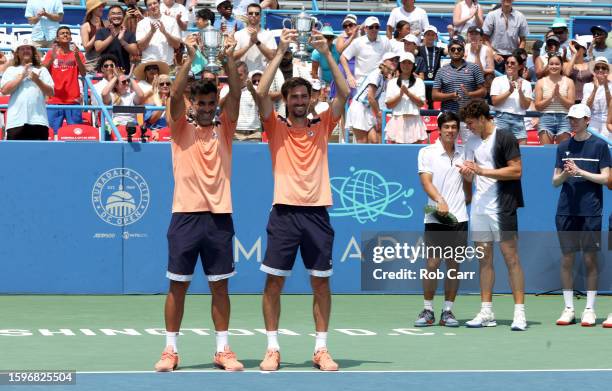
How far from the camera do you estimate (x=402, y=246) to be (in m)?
15.5

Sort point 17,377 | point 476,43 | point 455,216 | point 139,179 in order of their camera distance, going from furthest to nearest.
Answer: point 476,43, point 139,179, point 455,216, point 17,377

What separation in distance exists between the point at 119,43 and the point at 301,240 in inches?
394

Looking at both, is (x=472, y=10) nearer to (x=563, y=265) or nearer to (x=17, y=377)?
(x=563, y=265)

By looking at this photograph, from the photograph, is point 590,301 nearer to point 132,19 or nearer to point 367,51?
point 367,51

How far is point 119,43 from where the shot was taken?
1892 cm

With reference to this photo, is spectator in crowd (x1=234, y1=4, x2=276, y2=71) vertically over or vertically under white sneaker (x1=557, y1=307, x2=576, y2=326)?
over

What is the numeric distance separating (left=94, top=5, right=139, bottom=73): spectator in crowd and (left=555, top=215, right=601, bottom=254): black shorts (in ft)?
26.3

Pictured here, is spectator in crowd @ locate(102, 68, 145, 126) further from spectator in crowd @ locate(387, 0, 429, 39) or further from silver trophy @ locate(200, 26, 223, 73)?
silver trophy @ locate(200, 26, 223, 73)

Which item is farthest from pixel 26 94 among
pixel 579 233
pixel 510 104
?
pixel 579 233

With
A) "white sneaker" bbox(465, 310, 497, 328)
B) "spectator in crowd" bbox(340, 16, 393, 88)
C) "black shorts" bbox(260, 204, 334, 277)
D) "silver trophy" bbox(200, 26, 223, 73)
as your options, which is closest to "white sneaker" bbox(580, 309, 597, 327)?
"white sneaker" bbox(465, 310, 497, 328)

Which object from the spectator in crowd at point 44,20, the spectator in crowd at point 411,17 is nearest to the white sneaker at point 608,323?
the spectator in crowd at point 411,17

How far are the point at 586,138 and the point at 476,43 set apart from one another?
264 inches

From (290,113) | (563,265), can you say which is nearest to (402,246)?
(563,265)

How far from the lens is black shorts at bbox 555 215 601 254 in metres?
12.9
